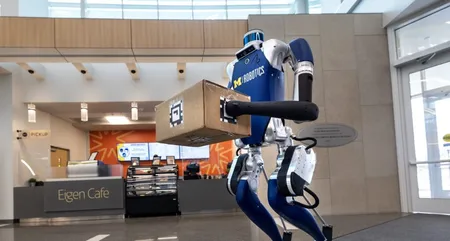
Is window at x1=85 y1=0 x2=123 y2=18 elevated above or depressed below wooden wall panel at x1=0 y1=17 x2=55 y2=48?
above

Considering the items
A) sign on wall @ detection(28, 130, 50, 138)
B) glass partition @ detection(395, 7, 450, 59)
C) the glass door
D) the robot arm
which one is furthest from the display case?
the robot arm

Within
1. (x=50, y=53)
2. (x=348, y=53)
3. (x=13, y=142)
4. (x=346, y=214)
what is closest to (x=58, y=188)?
Answer: (x=13, y=142)

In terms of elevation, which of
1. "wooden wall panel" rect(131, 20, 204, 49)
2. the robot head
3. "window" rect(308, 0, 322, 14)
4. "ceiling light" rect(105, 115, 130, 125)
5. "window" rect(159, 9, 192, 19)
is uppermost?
"window" rect(308, 0, 322, 14)

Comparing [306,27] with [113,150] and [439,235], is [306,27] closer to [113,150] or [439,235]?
[439,235]

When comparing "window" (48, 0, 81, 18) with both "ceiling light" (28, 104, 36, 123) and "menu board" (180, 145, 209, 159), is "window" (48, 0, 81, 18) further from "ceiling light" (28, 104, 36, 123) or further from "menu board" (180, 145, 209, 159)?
"menu board" (180, 145, 209, 159)

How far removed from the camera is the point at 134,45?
607 cm

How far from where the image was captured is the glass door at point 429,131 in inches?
219

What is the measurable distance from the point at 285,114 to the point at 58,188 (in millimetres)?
6803

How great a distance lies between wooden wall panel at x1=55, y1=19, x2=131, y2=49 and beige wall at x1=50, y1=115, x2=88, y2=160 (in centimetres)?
448

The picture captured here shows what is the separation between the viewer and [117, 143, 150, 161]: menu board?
42.7 ft

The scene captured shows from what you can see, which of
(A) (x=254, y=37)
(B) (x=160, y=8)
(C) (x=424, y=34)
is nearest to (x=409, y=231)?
(A) (x=254, y=37)

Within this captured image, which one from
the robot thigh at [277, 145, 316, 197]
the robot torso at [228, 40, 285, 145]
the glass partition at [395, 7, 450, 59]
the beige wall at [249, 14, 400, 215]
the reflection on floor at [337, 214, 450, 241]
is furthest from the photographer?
the beige wall at [249, 14, 400, 215]

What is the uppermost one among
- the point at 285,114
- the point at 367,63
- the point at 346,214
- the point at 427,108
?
the point at 367,63

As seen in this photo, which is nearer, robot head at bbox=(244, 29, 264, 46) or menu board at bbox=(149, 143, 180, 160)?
robot head at bbox=(244, 29, 264, 46)
